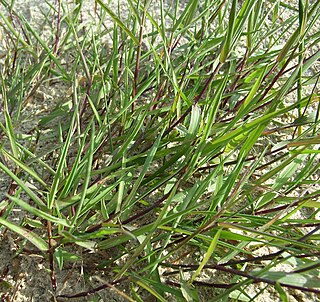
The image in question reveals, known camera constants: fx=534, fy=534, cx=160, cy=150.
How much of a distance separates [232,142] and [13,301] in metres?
0.50

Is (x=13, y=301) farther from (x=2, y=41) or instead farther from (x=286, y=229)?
(x=2, y=41)

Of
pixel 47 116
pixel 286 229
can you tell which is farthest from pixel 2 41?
pixel 286 229

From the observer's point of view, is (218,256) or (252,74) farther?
(252,74)

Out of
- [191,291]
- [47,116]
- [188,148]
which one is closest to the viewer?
[191,291]

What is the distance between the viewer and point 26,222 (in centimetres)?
92

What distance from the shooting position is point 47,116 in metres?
1.21

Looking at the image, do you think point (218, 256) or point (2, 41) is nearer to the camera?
point (218, 256)

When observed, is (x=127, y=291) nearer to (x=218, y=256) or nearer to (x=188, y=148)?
(x=218, y=256)

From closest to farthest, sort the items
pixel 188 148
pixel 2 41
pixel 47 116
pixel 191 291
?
pixel 191 291 < pixel 188 148 < pixel 47 116 < pixel 2 41

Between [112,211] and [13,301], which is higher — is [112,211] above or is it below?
above

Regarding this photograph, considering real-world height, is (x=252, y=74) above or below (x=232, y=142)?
above

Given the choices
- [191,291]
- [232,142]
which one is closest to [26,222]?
[191,291]

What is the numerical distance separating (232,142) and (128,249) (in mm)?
289

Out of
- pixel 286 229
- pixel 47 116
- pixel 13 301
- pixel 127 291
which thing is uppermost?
pixel 286 229
